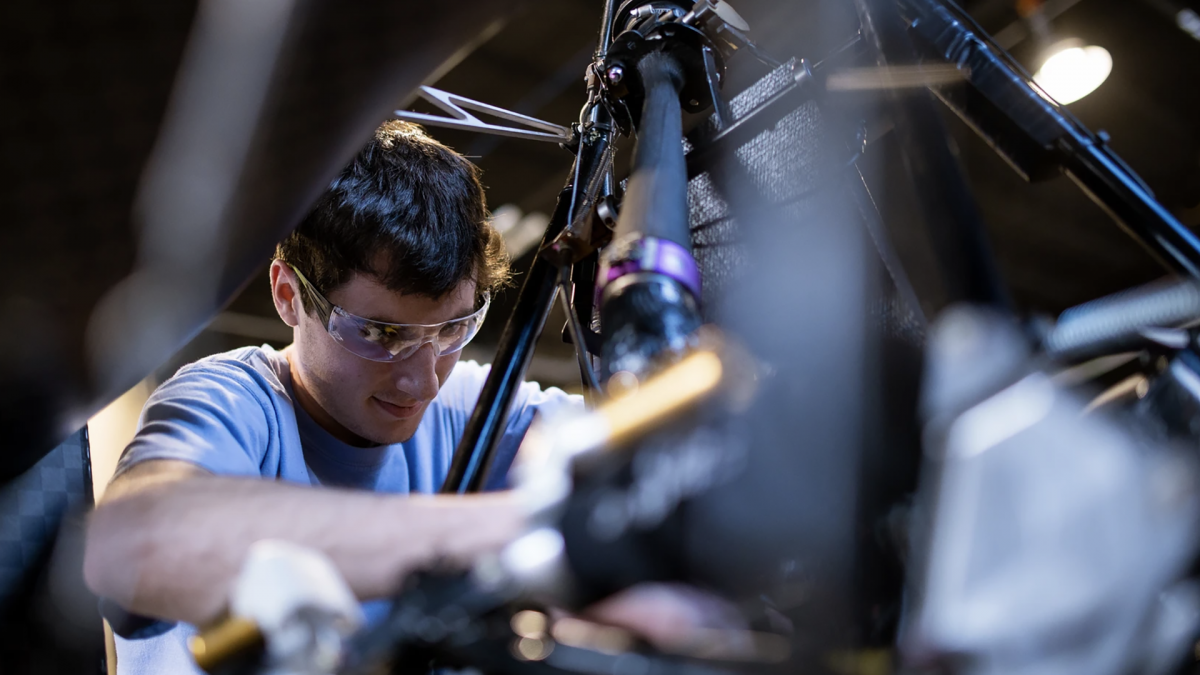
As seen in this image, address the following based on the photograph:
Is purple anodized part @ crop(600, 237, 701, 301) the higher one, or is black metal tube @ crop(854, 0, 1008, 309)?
black metal tube @ crop(854, 0, 1008, 309)

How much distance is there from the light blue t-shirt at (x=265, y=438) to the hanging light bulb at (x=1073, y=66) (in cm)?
285

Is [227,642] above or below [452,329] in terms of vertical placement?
below

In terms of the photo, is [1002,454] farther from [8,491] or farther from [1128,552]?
[8,491]

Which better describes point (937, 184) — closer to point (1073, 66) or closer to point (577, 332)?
point (577, 332)

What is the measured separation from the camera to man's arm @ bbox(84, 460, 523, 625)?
497 millimetres

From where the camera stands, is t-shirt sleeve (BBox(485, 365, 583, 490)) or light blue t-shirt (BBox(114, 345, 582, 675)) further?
t-shirt sleeve (BBox(485, 365, 583, 490))

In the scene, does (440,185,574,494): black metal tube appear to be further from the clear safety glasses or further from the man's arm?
the clear safety glasses

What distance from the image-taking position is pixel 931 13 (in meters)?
0.60

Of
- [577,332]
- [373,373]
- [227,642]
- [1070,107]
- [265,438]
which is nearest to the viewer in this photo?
[227,642]

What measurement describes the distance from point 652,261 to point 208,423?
0.58 m

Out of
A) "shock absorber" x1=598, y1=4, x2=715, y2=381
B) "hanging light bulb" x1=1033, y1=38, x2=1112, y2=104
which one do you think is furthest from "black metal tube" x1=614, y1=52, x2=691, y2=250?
"hanging light bulb" x1=1033, y1=38, x2=1112, y2=104

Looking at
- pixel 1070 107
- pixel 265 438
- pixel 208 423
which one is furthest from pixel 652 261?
pixel 1070 107

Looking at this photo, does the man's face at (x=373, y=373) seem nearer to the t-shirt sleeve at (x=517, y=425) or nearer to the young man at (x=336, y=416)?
the young man at (x=336, y=416)

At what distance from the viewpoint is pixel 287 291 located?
1.20m
